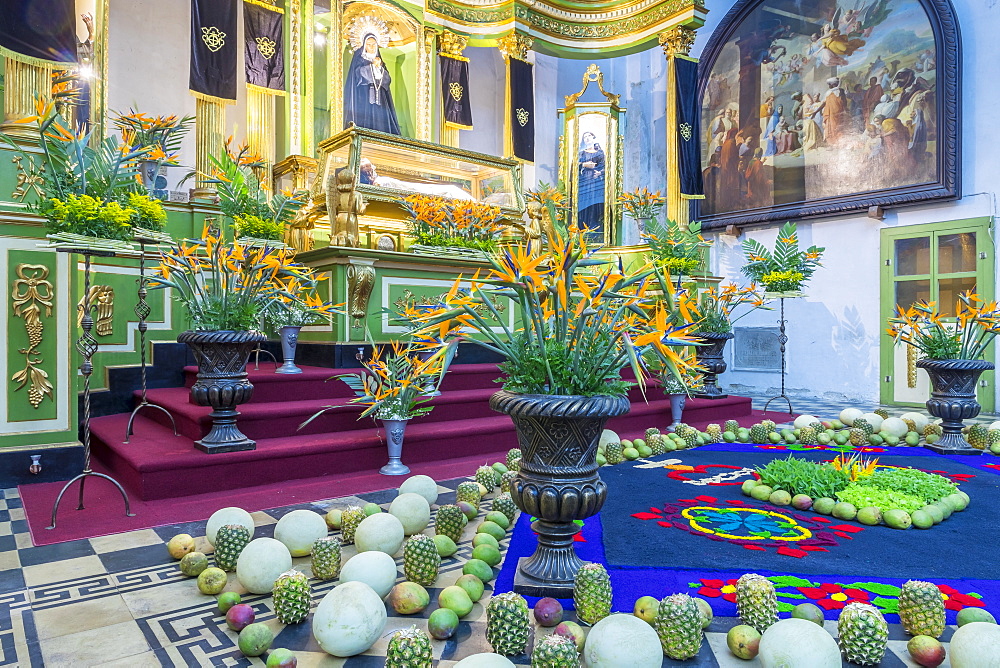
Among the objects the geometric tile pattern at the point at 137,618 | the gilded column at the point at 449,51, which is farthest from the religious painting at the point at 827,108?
the geometric tile pattern at the point at 137,618

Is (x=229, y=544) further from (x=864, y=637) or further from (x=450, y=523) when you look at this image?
(x=864, y=637)

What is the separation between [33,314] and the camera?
3832 millimetres

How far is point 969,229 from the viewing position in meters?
7.96

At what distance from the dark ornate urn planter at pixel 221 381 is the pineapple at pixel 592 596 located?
8.18 feet

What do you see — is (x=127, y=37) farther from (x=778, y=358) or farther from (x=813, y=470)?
(x=778, y=358)

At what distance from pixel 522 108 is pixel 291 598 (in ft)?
32.1

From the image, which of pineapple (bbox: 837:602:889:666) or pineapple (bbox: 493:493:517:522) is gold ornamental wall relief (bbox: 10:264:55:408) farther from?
pineapple (bbox: 837:602:889:666)

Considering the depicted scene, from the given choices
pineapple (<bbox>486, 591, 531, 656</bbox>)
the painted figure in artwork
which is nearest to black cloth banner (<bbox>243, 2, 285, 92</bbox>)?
the painted figure in artwork

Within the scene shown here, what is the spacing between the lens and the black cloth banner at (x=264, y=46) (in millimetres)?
8055

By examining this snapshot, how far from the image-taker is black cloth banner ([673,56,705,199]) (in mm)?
10336

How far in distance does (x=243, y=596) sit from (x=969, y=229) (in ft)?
29.7

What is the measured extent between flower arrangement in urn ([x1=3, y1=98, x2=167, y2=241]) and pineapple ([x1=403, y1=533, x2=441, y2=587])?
2258 mm

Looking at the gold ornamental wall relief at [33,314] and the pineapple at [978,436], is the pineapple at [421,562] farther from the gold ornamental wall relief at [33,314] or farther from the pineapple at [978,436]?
the pineapple at [978,436]

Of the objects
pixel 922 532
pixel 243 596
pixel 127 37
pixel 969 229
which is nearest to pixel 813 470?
pixel 922 532
